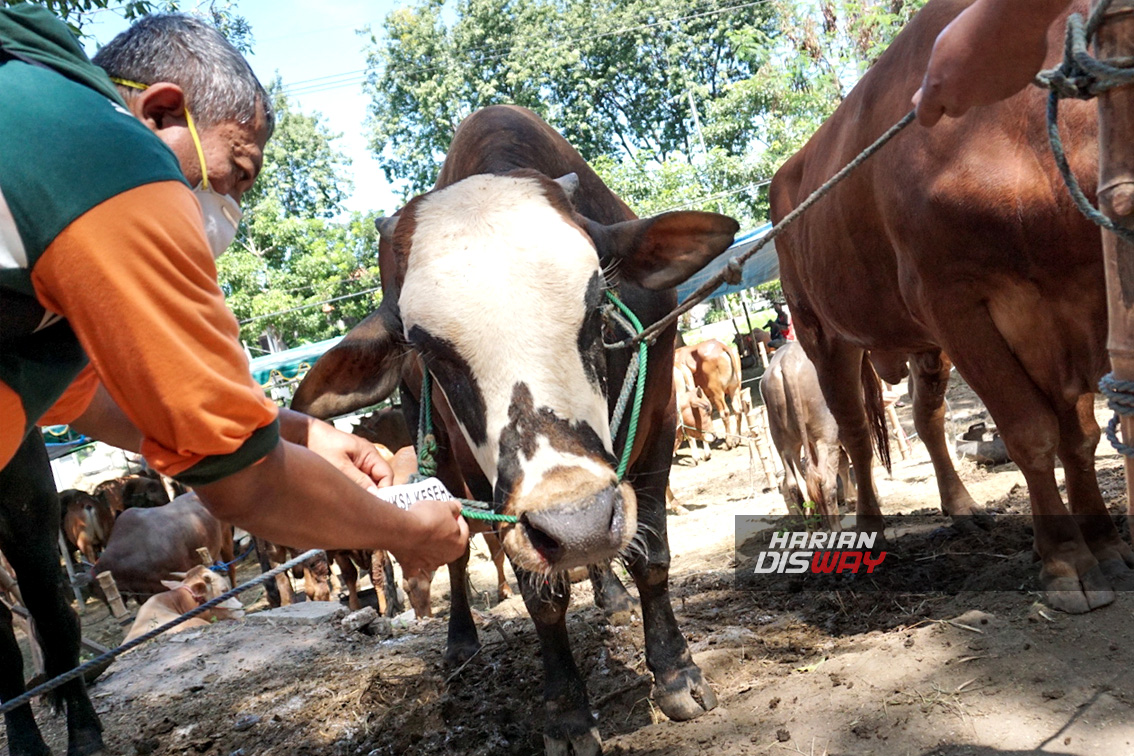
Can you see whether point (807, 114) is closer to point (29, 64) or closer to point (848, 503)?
point (848, 503)

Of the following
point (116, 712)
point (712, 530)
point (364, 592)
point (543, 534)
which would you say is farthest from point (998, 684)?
point (364, 592)

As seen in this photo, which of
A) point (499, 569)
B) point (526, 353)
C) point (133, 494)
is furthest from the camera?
point (133, 494)

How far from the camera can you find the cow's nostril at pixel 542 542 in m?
2.55

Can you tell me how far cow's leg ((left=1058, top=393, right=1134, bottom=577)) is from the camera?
3633 mm

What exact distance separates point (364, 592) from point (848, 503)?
19.8ft

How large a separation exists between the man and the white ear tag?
405mm

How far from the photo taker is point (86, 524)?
1603 centimetres

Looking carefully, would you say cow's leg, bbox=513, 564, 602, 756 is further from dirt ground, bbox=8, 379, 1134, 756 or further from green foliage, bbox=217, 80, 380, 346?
green foliage, bbox=217, 80, 380, 346

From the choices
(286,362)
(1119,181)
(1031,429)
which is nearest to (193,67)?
(1119,181)

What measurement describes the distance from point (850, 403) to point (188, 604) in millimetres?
7013

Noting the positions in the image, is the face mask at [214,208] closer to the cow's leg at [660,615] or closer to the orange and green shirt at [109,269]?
the orange and green shirt at [109,269]

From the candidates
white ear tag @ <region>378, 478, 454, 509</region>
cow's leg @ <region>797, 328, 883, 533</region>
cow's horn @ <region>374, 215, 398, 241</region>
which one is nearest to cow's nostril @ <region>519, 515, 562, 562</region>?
white ear tag @ <region>378, 478, 454, 509</region>

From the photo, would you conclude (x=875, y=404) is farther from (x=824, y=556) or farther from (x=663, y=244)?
(x=663, y=244)

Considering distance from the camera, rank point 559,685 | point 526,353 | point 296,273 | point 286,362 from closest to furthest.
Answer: point 526,353, point 559,685, point 286,362, point 296,273
